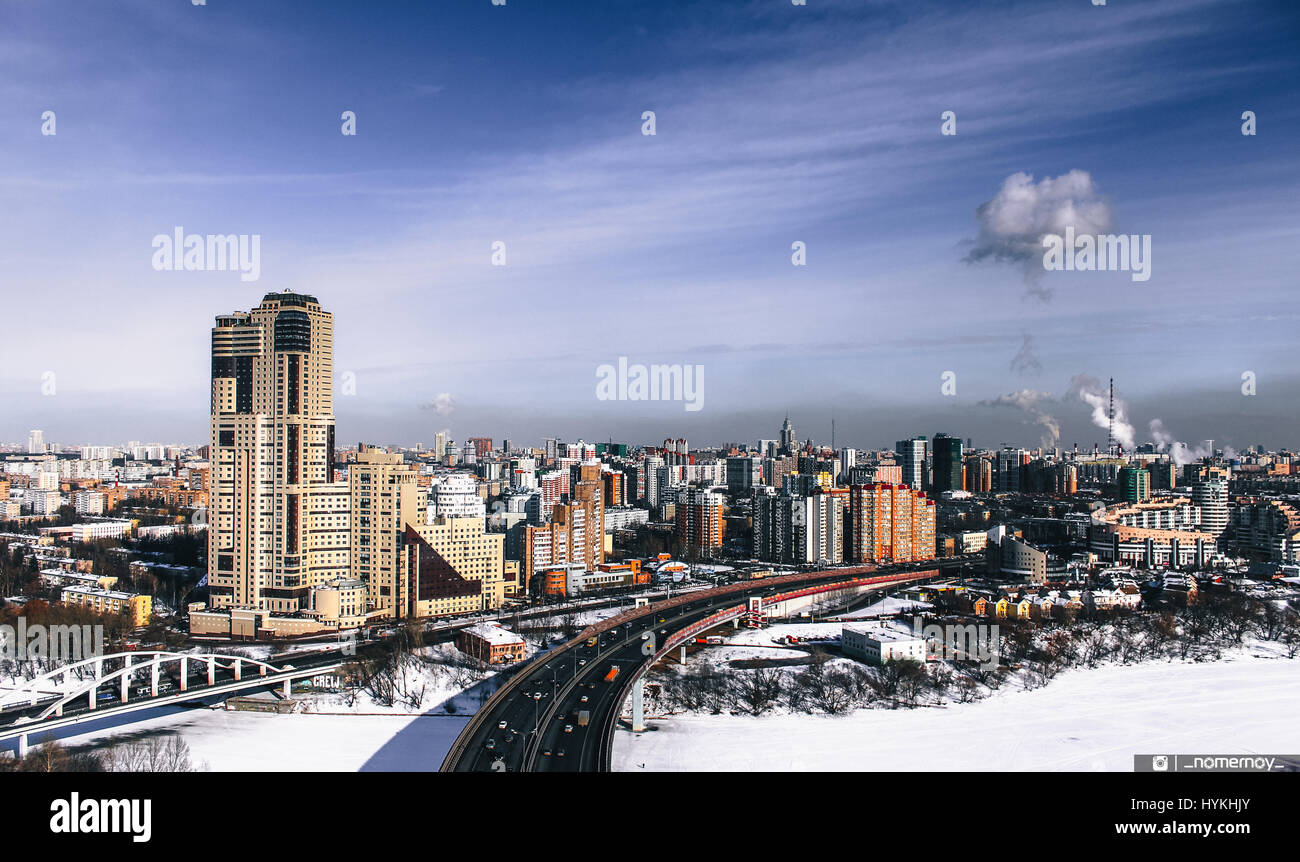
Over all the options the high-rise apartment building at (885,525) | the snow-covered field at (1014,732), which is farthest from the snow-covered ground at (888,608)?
the snow-covered field at (1014,732)

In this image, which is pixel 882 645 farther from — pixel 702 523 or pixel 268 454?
pixel 702 523

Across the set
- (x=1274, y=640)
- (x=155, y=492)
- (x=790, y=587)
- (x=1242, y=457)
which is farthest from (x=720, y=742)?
(x=1242, y=457)

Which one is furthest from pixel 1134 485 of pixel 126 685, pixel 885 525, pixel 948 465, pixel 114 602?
pixel 126 685

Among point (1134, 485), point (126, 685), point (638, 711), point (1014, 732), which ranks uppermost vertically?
point (1134, 485)

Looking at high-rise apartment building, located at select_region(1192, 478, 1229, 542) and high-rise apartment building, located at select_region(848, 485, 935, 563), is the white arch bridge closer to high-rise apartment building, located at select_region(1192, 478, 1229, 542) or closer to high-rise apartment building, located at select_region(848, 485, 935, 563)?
high-rise apartment building, located at select_region(848, 485, 935, 563)

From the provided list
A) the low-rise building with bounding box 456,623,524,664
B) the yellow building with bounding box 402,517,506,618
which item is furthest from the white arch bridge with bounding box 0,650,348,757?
the yellow building with bounding box 402,517,506,618
